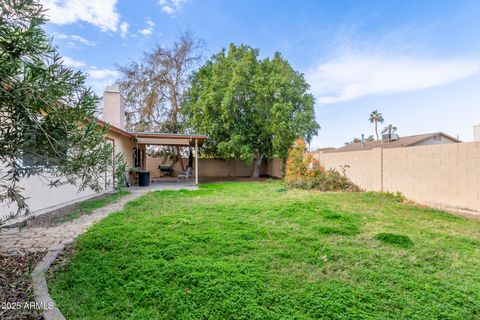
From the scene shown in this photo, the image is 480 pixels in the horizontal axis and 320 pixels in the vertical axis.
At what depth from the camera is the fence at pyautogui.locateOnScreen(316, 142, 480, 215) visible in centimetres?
604

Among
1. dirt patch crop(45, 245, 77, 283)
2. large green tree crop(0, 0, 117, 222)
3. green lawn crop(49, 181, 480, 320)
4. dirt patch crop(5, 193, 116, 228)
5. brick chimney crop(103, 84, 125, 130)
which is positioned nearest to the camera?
large green tree crop(0, 0, 117, 222)

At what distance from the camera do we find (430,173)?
713 cm

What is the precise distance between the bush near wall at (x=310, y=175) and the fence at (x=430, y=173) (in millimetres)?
836

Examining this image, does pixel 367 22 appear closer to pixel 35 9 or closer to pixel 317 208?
pixel 317 208

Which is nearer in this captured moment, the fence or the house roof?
the fence

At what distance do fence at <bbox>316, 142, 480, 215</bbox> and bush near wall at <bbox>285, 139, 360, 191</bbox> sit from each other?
84cm

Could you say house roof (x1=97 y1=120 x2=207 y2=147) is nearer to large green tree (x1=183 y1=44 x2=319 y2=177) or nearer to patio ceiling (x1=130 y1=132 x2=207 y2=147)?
patio ceiling (x1=130 y1=132 x2=207 y2=147)

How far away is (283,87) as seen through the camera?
1606 centimetres

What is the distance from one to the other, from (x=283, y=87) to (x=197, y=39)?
26.2ft

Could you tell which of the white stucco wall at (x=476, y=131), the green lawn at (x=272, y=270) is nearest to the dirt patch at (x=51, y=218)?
the green lawn at (x=272, y=270)

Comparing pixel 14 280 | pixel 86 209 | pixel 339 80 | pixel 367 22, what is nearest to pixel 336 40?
pixel 367 22

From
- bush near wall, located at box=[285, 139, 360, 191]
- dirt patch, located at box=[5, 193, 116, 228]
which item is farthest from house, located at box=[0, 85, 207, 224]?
bush near wall, located at box=[285, 139, 360, 191]

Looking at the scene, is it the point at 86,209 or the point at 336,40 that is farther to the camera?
the point at 336,40

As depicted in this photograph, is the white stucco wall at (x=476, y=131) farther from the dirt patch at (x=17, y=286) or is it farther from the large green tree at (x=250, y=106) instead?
the dirt patch at (x=17, y=286)
